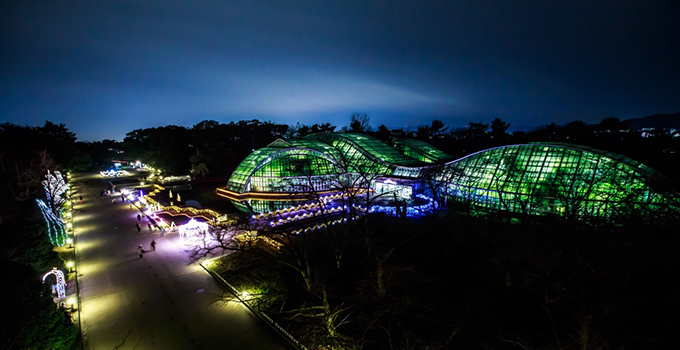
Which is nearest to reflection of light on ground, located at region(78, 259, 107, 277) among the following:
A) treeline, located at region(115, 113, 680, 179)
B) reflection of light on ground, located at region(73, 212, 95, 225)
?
reflection of light on ground, located at region(73, 212, 95, 225)

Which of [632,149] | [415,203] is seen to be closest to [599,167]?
[415,203]

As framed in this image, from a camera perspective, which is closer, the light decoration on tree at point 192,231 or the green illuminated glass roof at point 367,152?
the light decoration on tree at point 192,231

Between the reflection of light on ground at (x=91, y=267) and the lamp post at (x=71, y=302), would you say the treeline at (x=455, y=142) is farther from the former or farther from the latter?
the lamp post at (x=71, y=302)

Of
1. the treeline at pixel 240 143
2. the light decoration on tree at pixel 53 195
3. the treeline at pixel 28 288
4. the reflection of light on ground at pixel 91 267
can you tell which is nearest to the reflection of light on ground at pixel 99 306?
the treeline at pixel 28 288

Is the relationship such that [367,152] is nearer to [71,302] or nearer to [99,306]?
[99,306]

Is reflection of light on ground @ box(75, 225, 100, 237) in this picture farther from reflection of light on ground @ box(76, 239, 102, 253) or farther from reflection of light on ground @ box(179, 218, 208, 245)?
reflection of light on ground @ box(179, 218, 208, 245)

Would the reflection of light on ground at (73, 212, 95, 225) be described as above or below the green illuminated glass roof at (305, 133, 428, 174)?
below

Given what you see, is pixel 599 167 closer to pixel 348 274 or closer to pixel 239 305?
pixel 348 274
